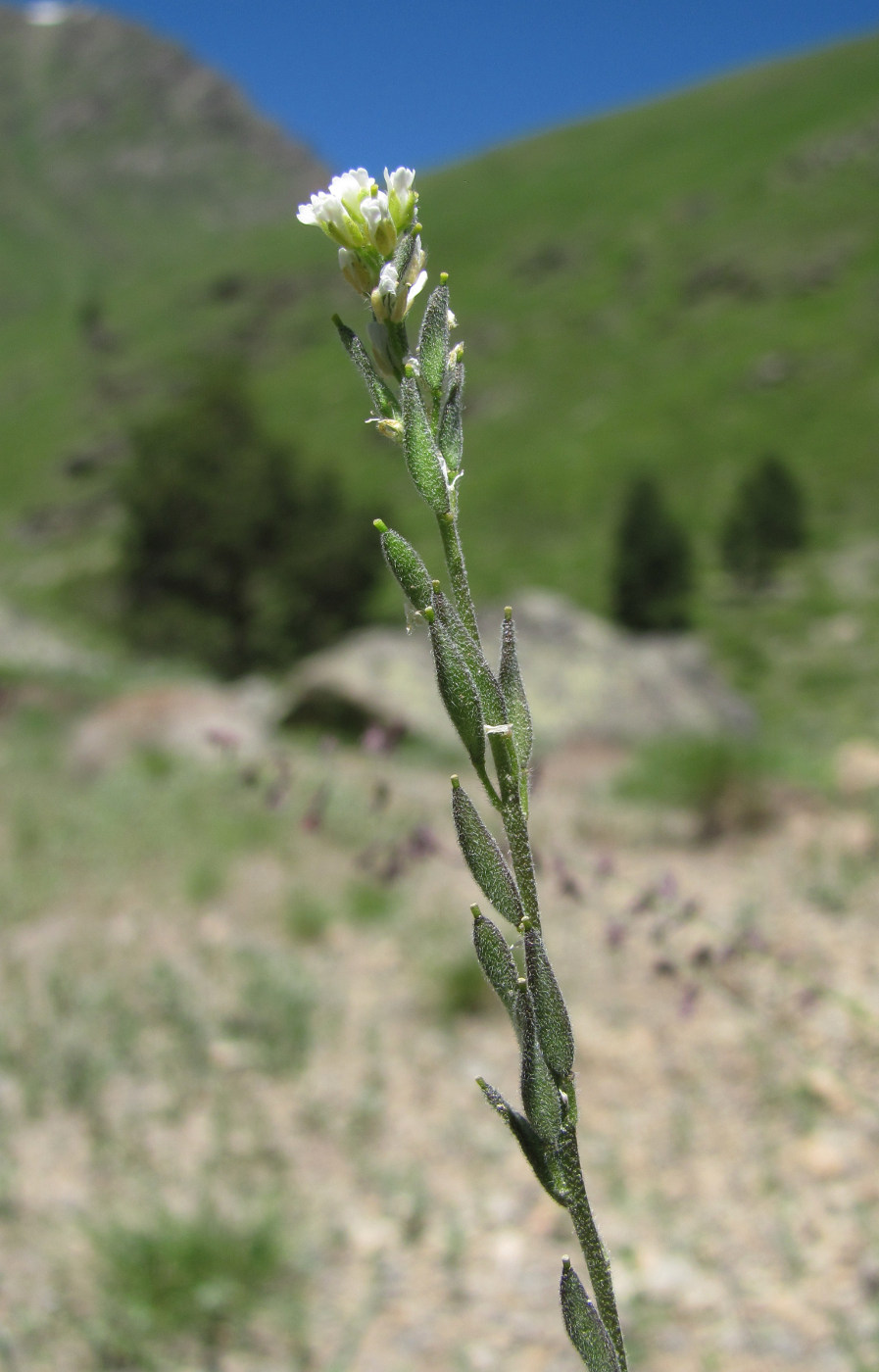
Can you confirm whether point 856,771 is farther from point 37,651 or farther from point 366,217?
point 37,651

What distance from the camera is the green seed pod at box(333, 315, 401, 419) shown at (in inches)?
42.8

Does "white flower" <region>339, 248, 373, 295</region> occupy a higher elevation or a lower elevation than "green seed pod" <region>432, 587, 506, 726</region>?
higher

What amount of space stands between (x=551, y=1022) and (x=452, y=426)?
0.60 metres

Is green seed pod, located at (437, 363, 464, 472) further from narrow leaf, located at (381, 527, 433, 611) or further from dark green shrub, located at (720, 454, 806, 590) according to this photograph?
dark green shrub, located at (720, 454, 806, 590)

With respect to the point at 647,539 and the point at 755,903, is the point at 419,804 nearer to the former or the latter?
the point at 755,903

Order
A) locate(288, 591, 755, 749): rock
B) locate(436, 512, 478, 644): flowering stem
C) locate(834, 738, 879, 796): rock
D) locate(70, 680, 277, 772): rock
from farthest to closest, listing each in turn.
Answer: locate(288, 591, 755, 749): rock, locate(70, 680, 277, 772): rock, locate(834, 738, 879, 796): rock, locate(436, 512, 478, 644): flowering stem

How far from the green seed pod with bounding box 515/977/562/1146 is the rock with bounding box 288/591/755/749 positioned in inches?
408

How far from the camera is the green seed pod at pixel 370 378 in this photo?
109 centimetres

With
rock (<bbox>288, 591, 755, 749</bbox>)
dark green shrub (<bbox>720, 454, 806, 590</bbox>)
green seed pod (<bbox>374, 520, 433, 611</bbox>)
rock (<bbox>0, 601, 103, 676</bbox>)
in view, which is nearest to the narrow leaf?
green seed pod (<bbox>374, 520, 433, 611</bbox>)

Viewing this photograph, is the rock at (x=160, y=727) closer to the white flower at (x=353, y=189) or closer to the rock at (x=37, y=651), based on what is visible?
the rock at (x=37, y=651)

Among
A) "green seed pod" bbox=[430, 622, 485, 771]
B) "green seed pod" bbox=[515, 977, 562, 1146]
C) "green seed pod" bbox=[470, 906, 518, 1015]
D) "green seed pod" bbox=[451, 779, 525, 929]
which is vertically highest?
"green seed pod" bbox=[430, 622, 485, 771]

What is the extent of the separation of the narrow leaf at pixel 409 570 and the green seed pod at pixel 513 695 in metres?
0.08

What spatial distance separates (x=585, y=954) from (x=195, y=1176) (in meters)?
2.27

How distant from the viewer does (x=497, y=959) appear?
1.04 m
